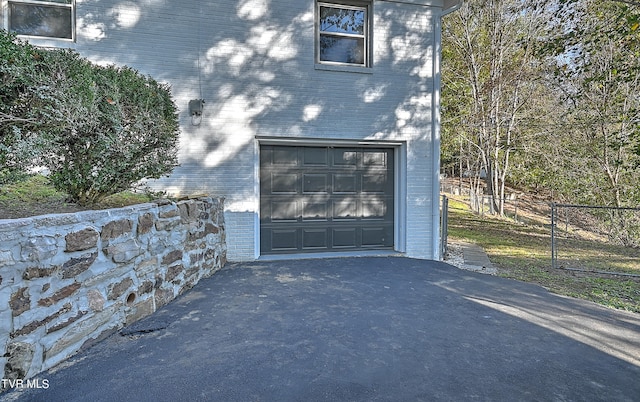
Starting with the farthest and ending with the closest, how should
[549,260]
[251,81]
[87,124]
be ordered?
1. [549,260]
2. [251,81]
3. [87,124]

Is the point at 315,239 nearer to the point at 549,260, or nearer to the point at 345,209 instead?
the point at 345,209

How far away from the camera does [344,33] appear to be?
6.45 metres

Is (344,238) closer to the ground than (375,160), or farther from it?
closer to the ground

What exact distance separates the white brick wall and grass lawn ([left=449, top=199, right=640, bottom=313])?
206 centimetres

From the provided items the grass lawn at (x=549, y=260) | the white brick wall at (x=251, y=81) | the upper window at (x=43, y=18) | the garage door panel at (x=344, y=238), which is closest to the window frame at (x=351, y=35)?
the white brick wall at (x=251, y=81)

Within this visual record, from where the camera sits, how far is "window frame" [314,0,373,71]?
6.29 meters

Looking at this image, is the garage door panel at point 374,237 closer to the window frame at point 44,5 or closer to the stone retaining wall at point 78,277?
the stone retaining wall at point 78,277

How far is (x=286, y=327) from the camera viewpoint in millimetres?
3252

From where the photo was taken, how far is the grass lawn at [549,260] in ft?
16.0

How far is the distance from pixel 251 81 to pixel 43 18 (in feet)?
10.9

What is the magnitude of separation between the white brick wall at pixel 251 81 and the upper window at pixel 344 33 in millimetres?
220

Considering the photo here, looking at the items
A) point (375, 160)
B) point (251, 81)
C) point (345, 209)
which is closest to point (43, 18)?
point (251, 81)

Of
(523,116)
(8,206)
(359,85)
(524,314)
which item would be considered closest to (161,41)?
(359,85)

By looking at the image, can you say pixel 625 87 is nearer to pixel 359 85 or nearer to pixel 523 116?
pixel 523 116
